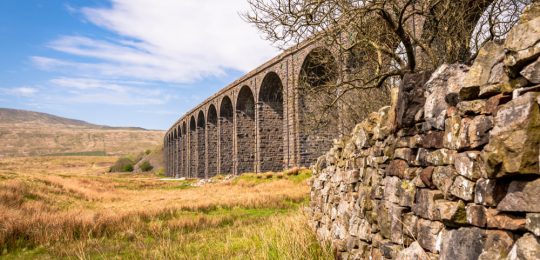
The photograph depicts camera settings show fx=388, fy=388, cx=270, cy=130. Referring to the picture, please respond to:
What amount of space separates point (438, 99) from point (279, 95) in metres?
23.6

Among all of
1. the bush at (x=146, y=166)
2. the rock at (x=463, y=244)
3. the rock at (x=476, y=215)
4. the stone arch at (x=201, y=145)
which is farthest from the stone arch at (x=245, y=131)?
the bush at (x=146, y=166)

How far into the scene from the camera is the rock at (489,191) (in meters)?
1.99

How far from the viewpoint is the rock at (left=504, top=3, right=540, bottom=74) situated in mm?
1817

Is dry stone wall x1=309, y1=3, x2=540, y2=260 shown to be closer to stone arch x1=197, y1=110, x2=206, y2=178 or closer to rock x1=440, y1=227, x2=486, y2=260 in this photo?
rock x1=440, y1=227, x2=486, y2=260

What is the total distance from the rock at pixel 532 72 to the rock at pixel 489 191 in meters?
0.53

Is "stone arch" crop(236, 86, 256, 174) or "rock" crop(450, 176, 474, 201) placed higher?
"stone arch" crop(236, 86, 256, 174)

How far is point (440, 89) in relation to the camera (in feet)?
8.97

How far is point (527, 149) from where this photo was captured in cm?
180

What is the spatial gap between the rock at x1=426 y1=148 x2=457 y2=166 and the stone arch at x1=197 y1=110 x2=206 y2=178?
36723 millimetres

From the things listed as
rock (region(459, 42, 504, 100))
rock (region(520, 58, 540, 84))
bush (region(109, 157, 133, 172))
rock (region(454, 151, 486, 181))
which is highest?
rock (region(459, 42, 504, 100))

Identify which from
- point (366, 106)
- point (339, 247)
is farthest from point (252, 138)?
point (339, 247)

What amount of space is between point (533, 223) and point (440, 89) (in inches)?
48.0

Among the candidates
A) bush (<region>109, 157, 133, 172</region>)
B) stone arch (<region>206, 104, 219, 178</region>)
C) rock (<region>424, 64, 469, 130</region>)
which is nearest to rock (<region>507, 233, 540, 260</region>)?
rock (<region>424, 64, 469, 130</region>)

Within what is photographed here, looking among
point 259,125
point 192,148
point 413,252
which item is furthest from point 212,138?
point 413,252
